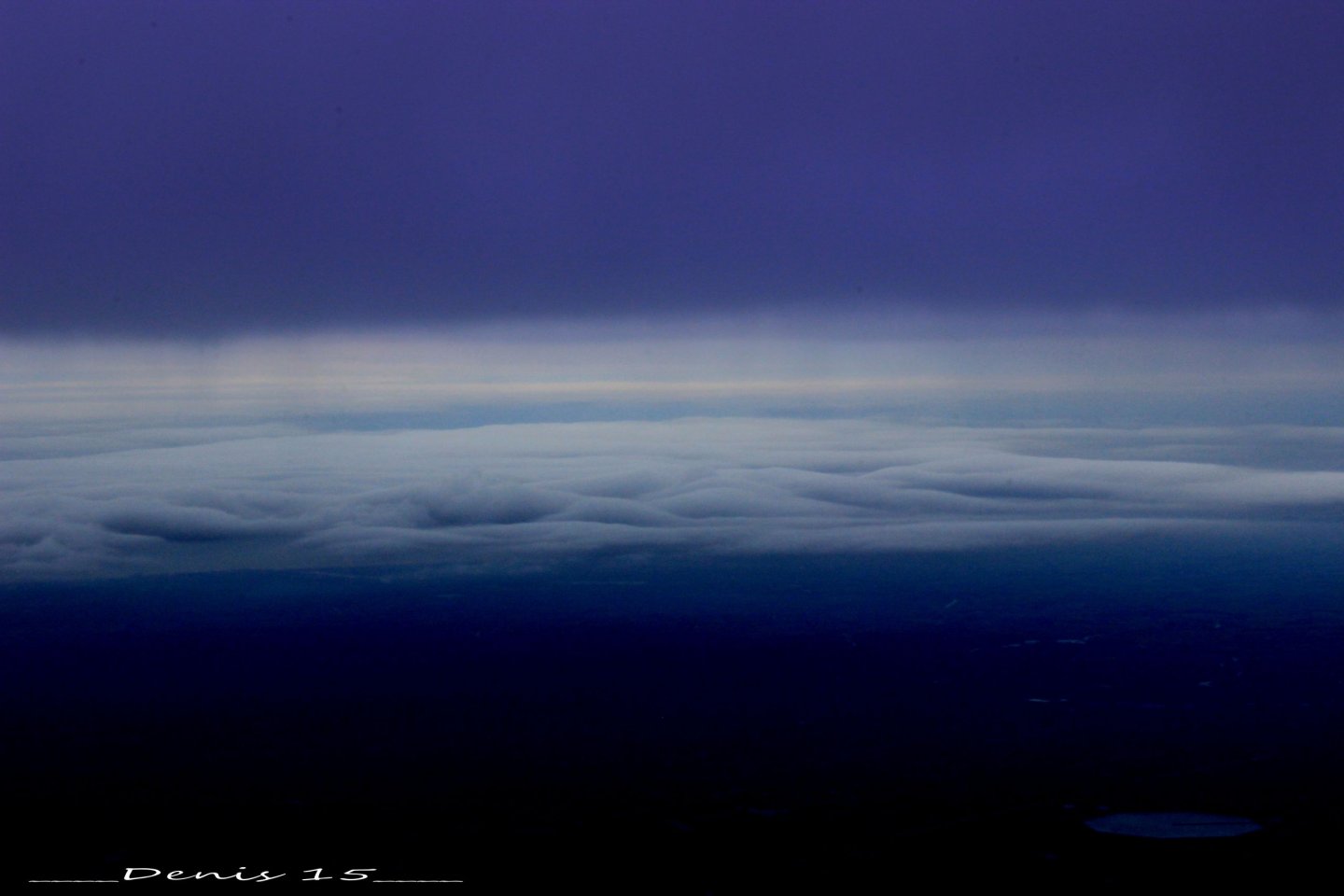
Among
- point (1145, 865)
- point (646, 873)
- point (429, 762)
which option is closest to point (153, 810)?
point (429, 762)

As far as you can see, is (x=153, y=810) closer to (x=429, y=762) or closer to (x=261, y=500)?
(x=429, y=762)

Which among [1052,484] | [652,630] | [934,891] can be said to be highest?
[1052,484]

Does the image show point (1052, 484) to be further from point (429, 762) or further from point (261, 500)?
point (429, 762)

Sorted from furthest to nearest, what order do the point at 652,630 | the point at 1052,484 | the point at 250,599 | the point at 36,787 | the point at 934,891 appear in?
1. the point at 1052,484
2. the point at 250,599
3. the point at 652,630
4. the point at 36,787
5. the point at 934,891

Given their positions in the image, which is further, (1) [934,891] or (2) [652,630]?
(2) [652,630]

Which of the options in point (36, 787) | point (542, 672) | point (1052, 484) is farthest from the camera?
point (1052, 484)

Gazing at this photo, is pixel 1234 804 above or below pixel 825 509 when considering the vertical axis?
below
